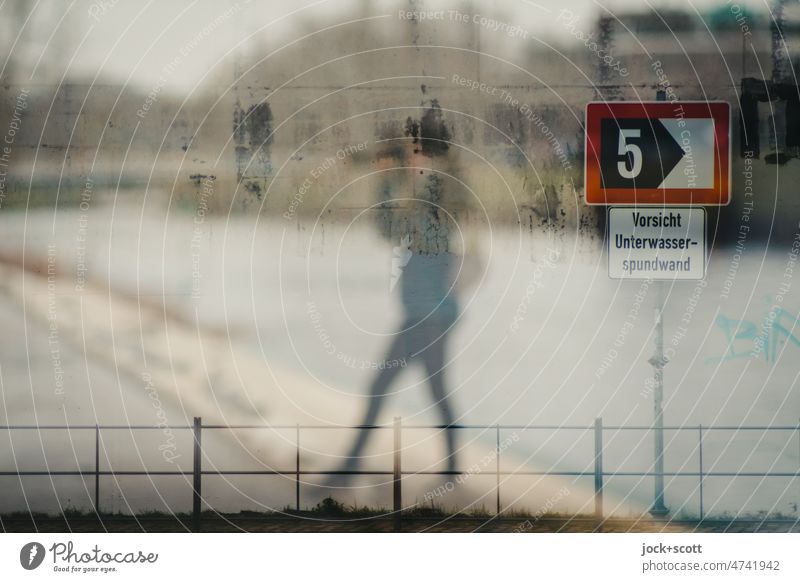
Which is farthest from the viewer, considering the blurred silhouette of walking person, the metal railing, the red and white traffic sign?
the metal railing

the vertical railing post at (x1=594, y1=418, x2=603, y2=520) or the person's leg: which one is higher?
the person's leg

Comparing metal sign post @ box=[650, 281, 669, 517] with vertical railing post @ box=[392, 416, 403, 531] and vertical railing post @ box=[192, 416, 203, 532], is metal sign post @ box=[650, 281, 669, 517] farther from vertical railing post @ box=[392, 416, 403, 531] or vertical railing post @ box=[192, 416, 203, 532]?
vertical railing post @ box=[192, 416, 203, 532]

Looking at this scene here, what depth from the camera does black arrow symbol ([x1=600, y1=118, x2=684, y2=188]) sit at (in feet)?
25.3

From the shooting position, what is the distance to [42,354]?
8039 mm

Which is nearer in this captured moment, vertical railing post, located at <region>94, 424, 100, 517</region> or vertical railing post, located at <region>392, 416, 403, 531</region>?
vertical railing post, located at <region>392, 416, 403, 531</region>

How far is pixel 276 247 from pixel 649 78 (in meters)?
2.83

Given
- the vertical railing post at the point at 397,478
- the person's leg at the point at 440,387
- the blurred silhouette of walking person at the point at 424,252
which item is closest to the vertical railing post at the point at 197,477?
the blurred silhouette of walking person at the point at 424,252

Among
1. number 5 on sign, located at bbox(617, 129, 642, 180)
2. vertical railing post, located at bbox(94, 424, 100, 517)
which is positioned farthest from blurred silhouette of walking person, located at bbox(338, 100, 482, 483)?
vertical railing post, located at bbox(94, 424, 100, 517)

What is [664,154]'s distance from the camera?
772 cm

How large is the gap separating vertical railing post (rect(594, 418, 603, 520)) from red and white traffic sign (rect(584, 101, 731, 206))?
5.21 ft

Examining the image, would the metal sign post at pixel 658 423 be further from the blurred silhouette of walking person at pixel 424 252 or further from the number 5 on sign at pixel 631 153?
the blurred silhouette of walking person at pixel 424 252
